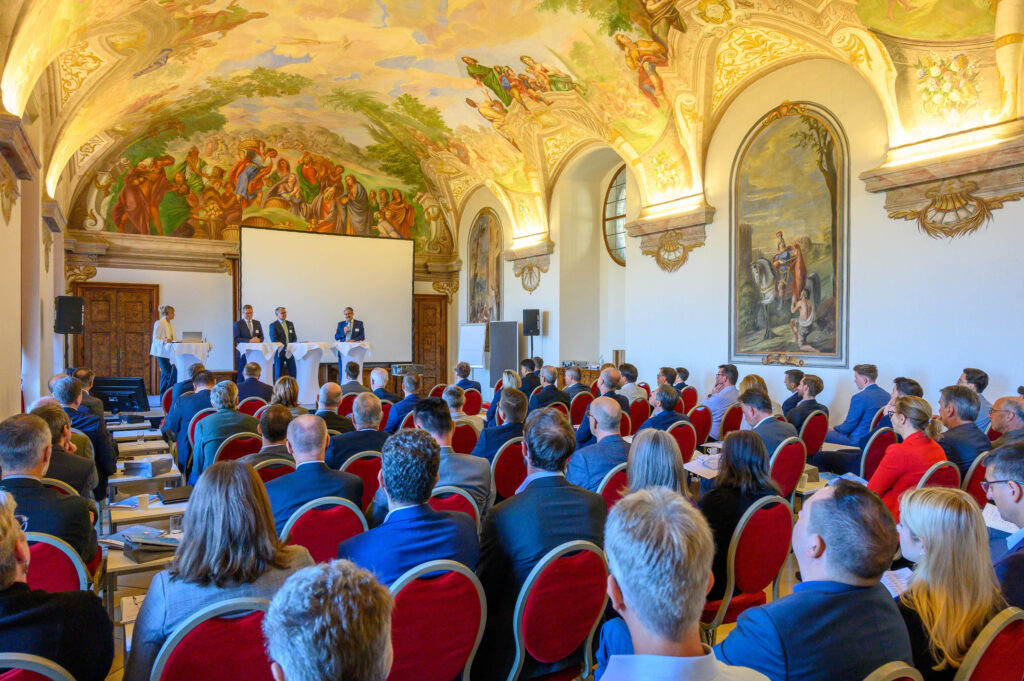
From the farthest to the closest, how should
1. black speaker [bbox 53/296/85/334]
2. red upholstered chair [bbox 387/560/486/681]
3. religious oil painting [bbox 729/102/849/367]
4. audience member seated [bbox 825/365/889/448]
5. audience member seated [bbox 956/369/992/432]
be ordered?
1. black speaker [bbox 53/296/85/334]
2. religious oil painting [bbox 729/102/849/367]
3. audience member seated [bbox 825/365/889/448]
4. audience member seated [bbox 956/369/992/432]
5. red upholstered chair [bbox 387/560/486/681]

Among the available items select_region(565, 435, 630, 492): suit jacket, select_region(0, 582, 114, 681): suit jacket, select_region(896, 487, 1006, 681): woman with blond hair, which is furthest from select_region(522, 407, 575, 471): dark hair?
select_region(0, 582, 114, 681): suit jacket

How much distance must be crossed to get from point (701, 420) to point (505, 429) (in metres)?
2.79

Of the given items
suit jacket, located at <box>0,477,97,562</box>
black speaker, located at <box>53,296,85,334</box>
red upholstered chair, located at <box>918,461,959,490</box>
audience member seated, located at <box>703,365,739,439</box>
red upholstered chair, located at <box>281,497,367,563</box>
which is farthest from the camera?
black speaker, located at <box>53,296,85,334</box>

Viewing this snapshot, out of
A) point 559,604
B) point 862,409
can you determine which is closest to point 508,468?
point 559,604

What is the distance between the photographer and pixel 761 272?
10.1 metres

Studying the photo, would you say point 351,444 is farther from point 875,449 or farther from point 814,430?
point 814,430

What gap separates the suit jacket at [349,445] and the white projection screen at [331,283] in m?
12.1

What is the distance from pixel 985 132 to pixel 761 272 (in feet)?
11.0

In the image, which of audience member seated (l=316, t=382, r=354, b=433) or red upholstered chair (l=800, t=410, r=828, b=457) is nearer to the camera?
audience member seated (l=316, t=382, r=354, b=433)

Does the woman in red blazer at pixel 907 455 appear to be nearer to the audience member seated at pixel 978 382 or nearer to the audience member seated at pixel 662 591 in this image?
the audience member seated at pixel 662 591

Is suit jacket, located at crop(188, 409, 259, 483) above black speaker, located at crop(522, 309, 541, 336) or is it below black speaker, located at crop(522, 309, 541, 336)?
below

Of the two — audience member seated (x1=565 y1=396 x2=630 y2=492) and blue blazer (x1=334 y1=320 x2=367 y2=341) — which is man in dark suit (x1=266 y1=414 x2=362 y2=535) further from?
blue blazer (x1=334 y1=320 x2=367 y2=341)

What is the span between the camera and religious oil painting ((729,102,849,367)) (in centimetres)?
914

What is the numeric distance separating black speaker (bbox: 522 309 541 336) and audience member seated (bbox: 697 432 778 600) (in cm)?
1157
